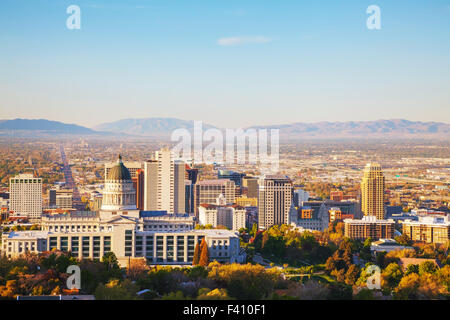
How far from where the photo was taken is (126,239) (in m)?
44.0

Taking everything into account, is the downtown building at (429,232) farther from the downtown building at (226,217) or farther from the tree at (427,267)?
the tree at (427,267)

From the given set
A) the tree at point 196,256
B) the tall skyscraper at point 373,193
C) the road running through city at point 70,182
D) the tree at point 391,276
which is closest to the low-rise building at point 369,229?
the tall skyscraper at point 373,193

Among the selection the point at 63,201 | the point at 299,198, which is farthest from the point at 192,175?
the point at 63,201

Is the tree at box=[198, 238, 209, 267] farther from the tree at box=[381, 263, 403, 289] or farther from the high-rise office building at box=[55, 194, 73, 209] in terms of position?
the high-rise office building at box=[55, 194, 73, 209]

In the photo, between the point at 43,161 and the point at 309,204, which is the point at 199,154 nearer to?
the point at 43,161

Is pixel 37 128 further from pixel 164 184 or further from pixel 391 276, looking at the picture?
pixel 391 276

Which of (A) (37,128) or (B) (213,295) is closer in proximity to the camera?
(B) (213,295)

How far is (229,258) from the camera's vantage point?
143ft

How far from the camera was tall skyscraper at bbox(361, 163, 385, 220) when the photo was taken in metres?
72.6

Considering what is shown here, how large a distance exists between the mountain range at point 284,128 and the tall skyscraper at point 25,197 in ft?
60.8

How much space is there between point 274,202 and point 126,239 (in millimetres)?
23848

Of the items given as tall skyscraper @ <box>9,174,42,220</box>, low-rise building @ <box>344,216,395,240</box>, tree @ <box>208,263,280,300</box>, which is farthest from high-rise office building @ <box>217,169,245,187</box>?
tree @ <box>208,263,280,300</box>

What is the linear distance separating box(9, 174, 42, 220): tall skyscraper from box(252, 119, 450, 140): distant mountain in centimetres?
6319
